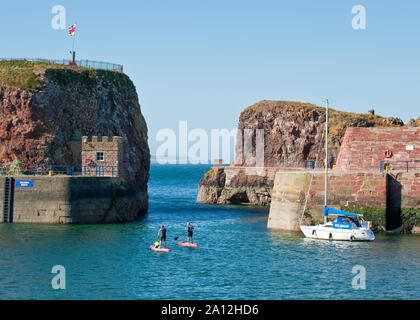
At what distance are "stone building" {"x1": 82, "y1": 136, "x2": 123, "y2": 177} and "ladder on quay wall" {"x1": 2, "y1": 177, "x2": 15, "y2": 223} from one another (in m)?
6.43

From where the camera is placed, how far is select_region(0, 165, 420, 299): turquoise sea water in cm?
2970

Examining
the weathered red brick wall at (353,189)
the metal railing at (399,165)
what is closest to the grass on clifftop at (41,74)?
the weathered red brick wall at (353,189)

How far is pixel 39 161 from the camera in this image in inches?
2328

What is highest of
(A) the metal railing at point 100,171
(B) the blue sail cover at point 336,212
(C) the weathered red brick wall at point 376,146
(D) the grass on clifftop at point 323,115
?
(D) the grass on clifftop at point 323,115

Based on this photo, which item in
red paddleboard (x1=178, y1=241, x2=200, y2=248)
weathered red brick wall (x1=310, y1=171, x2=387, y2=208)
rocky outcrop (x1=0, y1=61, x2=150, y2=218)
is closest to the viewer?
red paddleboard (x1=178, y1=241, x2=200, y2=248)

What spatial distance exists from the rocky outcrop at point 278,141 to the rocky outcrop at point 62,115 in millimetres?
23148

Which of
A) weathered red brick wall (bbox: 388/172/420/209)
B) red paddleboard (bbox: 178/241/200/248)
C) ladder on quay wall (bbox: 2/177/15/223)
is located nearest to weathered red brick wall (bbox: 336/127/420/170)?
weathered red brick wall (bbox: 388/172/420/209)

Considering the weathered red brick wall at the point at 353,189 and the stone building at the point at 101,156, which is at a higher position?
the stone building at the point at 101,156

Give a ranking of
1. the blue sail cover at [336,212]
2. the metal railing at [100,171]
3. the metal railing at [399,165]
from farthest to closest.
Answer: the metal railing at [100,171], the metal railing at [399,165], the blue sail cover at [336,212]

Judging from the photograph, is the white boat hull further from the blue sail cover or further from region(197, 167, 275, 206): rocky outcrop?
region(197, 167, 275, 206): rocky outcrop

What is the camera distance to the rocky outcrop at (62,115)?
2350 inches

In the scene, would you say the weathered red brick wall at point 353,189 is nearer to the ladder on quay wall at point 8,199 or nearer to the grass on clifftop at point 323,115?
the ladder on quay wall at point 8,199

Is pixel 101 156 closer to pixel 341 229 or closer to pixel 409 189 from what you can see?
pixel 341 229
